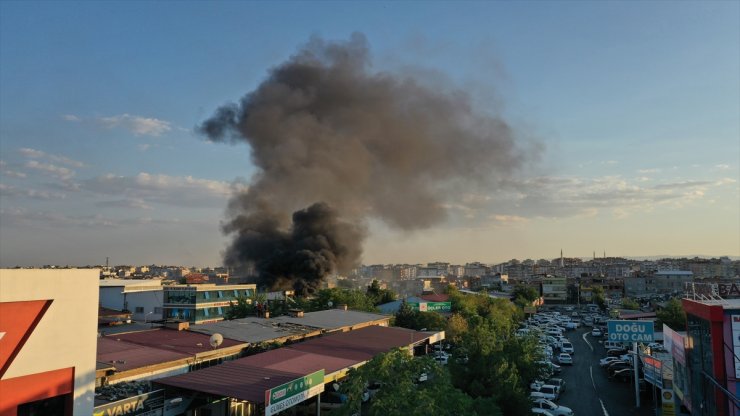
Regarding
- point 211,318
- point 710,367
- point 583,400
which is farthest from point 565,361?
point 211,318

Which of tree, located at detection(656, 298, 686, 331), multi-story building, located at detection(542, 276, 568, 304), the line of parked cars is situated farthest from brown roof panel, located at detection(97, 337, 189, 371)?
multi-story building, located at detection(542, 276, 568, 304)

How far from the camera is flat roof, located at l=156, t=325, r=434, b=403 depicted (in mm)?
10789

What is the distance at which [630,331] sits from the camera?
1827 centimetres

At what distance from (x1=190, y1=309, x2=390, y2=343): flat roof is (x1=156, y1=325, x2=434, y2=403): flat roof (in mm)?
1549

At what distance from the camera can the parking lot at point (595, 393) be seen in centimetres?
1738

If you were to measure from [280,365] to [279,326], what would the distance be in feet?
25.3

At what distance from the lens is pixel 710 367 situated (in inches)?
416

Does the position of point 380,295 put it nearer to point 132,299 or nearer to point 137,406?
point 132,299

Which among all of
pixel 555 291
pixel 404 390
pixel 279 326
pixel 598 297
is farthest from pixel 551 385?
pixel 555 291

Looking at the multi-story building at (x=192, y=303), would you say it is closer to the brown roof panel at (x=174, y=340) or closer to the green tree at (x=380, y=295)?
the green tree at (x=380, y=295)

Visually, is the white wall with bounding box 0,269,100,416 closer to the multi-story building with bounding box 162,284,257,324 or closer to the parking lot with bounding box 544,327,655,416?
the parking lot with bounding box 544,327,655,416

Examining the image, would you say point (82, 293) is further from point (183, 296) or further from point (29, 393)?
point (183, 296)

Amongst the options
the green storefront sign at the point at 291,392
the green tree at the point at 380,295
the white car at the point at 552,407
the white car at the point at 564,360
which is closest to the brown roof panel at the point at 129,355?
the green storefront sign at the point at 291,392

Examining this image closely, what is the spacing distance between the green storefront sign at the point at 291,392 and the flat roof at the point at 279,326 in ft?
19.5
